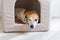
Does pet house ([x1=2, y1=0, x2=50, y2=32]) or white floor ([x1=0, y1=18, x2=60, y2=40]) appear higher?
pet house ([x1=2, y1=0, x2=50, y2=32])

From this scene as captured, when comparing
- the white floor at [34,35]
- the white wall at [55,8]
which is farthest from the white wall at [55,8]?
the white floor at [34,35]

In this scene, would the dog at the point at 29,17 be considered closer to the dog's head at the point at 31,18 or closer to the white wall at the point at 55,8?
the dog's head at the point at 31,18

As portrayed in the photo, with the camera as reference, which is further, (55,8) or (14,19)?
(55,8)

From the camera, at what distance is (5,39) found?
69 centimetres

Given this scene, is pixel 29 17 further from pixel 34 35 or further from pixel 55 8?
pixel 55 8

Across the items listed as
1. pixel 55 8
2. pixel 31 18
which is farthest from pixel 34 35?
pixel 55 8

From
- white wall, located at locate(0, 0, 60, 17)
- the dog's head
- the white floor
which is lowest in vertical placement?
the white floor

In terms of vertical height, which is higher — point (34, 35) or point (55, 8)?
point (55, 8)

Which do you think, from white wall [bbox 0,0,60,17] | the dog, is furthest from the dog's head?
white wall [bbox 0,0,60,17]

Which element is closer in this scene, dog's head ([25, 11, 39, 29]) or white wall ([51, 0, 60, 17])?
dog's head ([25, 11, 39, 29])

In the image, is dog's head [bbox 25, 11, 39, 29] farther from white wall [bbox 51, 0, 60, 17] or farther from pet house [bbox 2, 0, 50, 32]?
white wall [bbox 51, 0, 60, 17]

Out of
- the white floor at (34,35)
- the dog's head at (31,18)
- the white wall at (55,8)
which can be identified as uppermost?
the white wall at (55,8)

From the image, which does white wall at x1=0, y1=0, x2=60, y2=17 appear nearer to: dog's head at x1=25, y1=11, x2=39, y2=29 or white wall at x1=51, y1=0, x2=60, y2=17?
white wall at x1=51, y1=0, x2=60, y2=17

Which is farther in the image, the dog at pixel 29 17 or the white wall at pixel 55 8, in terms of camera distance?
the white wall at pixel 55 8
